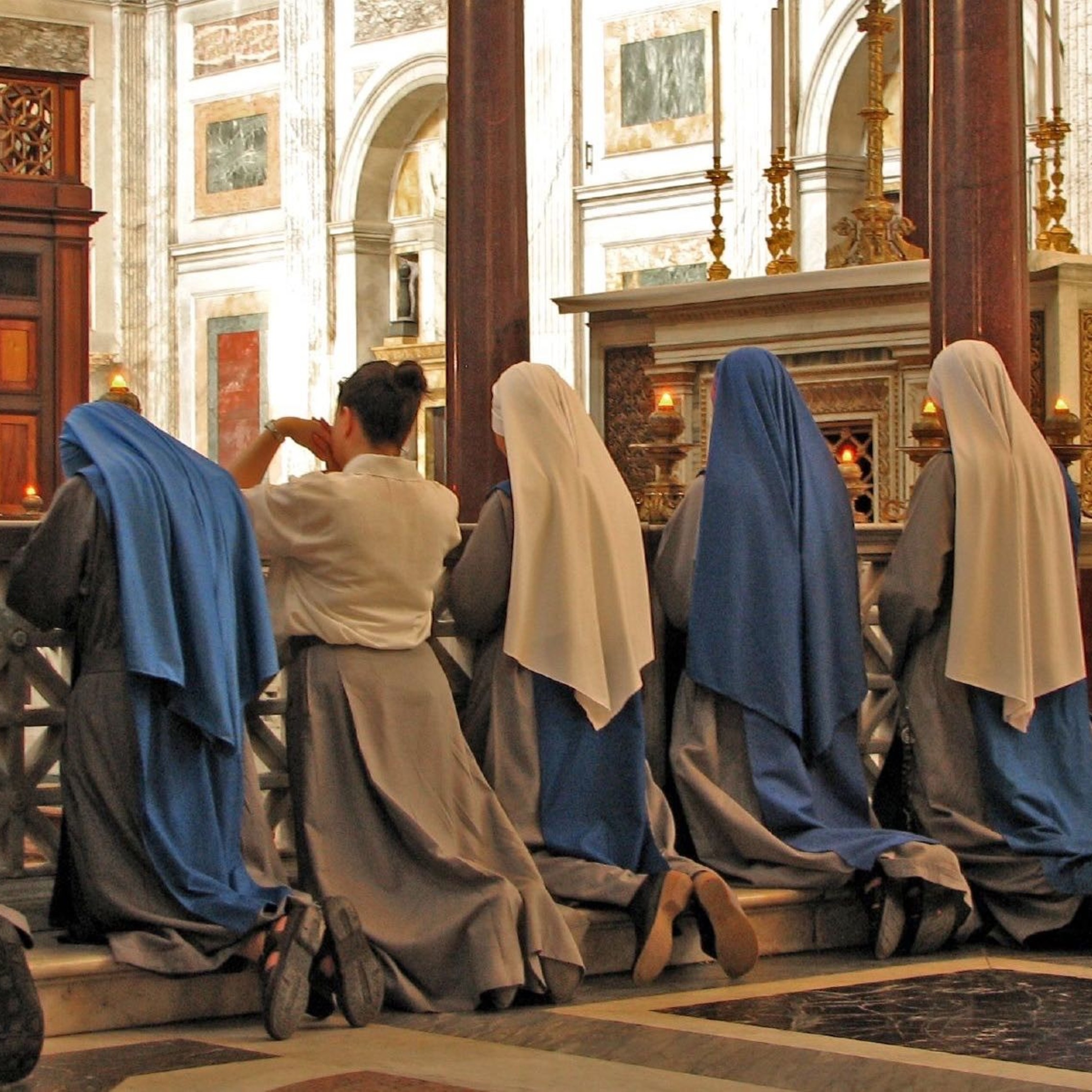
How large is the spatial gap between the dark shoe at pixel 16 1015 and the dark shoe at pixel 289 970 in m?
0.63

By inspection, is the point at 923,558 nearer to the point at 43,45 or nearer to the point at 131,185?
the point at 131,185

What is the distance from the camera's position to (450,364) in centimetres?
875

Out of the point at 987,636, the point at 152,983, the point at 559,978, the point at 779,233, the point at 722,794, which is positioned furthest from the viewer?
the point at 779,233

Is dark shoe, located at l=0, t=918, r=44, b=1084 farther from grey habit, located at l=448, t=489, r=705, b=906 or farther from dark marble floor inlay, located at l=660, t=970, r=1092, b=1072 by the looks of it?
grey habit, located at l=448, t=489, r=705, b=906

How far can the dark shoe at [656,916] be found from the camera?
5254mm

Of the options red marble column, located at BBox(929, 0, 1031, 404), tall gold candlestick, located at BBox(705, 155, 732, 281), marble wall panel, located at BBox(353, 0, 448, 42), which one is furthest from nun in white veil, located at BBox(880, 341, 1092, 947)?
marble wall panel, located at BBox(353, 0, 448, 42)

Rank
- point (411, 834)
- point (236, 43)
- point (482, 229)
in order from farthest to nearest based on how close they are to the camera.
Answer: point (236, 43), point (482, 229), point (411, 834)

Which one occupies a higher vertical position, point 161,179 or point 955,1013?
point 161,179

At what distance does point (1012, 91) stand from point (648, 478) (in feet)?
11.7

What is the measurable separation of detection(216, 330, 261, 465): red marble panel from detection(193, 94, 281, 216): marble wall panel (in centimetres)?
125

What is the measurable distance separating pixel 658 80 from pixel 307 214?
4310mm

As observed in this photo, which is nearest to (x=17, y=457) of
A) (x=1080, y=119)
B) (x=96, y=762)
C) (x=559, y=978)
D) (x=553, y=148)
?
(x=553, y=148)

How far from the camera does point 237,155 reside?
2175 centimetres

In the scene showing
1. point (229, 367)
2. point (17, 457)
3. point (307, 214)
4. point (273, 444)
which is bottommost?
point (273, 444)
